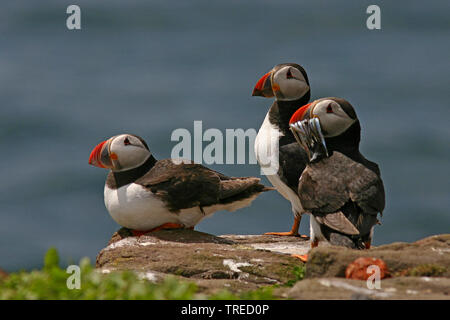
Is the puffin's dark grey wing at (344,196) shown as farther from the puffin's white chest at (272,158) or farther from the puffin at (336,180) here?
the puffin's white chest at (272,158)

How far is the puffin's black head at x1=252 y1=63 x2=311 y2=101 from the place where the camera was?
38.1ft

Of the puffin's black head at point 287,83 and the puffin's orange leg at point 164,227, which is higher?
the puffin's black head at point 287,83

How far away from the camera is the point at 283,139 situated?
11.3m

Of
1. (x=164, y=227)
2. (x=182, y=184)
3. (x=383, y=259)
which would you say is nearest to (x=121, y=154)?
(x=182, y=184)

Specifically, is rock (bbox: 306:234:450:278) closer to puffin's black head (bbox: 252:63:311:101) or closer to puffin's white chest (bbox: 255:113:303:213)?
puffin's white chest (bbox: 255:113:303:213)

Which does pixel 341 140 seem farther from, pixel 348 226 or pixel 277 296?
pixel 277 296

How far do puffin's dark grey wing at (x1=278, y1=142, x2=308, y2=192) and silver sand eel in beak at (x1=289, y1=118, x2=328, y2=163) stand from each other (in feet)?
3.28

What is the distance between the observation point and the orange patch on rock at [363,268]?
730 cm

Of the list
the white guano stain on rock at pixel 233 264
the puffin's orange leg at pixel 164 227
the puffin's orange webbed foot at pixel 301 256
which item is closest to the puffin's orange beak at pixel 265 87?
the puffin's orange leg at pixel 164 227

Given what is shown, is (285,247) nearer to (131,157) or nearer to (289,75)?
(131,157)

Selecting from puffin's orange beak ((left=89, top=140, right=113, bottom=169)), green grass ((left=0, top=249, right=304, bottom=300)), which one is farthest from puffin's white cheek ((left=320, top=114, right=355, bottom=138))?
green grass ((left=0, top=249, right=304, bottom=300))

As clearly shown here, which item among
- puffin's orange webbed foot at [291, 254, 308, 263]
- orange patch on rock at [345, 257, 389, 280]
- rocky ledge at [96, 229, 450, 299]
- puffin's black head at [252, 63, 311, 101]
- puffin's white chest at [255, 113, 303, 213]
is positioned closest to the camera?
rocky ledge at [96, 229, 450, 299]

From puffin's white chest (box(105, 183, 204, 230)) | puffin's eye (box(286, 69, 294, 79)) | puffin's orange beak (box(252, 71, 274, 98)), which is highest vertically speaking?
puffin's eye (box(286, 69, 294, 79))
